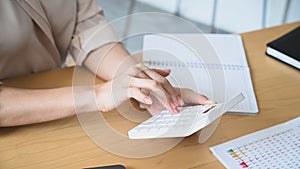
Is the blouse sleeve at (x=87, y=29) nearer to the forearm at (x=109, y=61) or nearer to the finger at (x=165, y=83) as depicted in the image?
the forearm at (x=109, y=61)

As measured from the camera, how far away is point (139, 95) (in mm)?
981

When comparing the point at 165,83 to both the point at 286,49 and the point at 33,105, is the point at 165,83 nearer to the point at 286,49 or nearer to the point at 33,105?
the point at 33,105

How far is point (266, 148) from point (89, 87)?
1.36 feet

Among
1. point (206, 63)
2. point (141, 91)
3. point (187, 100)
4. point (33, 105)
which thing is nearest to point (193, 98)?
point (187, 100)

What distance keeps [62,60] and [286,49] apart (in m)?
0.64

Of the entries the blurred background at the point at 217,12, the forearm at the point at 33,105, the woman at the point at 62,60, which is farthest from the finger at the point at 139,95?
the blurred background at the point at 217,12

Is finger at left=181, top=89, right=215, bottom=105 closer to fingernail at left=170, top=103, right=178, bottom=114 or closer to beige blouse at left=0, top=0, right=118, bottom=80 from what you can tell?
fingernail at left=170, top=103, right=178, bottom=114

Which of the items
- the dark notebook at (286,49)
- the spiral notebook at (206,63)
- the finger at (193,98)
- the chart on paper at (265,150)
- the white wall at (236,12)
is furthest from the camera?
the white wall at (236,12)

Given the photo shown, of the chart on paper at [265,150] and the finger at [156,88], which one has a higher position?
the finger at [156,88]

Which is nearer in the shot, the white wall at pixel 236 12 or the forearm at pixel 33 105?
the forearm at pixel 33 105

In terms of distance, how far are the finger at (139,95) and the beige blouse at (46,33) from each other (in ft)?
0.95

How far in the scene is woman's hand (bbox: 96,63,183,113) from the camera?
3.27 feet

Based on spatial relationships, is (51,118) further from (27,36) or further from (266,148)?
(266,148)

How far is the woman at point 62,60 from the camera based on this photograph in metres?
1.01
